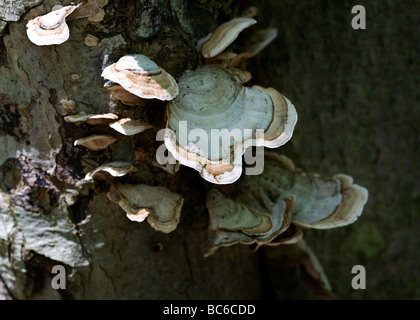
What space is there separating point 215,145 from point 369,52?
1.38m

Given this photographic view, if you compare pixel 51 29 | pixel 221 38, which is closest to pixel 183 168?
pixel 221 38

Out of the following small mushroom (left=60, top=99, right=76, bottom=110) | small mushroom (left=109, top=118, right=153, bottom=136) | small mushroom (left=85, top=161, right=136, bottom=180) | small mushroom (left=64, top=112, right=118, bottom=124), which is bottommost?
small mushroom (left=85, top=161, right=136, bottom=180)

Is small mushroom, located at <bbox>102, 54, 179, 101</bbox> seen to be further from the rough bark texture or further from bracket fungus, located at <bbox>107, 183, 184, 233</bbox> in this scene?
bracket fungus, located at <bbox>107, 183, 184, 233</bbox>

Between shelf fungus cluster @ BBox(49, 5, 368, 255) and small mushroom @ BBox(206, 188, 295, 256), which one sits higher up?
shelf fungus cluster @ BBox(49, 5, 368, 255)

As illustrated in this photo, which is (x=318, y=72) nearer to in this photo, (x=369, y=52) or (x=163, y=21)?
(x=369, y=52)

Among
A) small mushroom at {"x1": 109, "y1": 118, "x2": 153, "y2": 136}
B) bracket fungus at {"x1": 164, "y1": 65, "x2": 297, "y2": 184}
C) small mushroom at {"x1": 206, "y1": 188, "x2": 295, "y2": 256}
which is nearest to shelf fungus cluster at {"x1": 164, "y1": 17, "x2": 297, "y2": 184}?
bracket fungus at {"x1": 164, "y1": 65, "x2": 297, "y2": 184}

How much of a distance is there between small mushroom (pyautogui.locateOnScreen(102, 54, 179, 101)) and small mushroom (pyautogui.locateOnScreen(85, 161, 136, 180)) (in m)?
0.30

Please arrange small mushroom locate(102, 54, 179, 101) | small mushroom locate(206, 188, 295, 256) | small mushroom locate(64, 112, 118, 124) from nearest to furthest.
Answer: small mushroom locate(102, 54, 179, 101) → small mushroom locate(64, 112, 118, 124) → small mushroom locate(206, 188, 295, 256)

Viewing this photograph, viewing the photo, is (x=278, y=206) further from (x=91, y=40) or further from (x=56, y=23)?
(x=56, y=23)

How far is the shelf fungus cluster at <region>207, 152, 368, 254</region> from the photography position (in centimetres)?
179

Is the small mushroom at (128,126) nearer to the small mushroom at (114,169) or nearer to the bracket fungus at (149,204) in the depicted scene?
the small mushroom at (114,169)

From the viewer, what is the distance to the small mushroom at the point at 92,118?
159 centimetres

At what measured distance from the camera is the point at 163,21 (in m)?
1.69

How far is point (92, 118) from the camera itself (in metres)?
1.59
